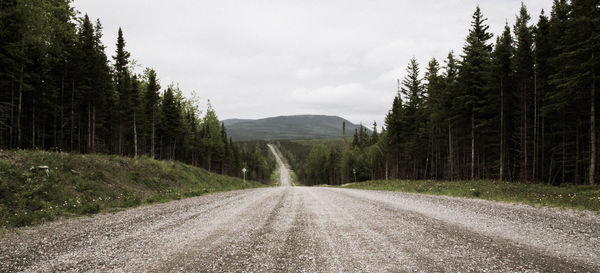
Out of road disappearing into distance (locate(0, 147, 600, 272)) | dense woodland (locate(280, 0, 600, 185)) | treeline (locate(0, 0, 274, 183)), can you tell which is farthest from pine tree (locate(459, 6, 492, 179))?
treeline (locate(0, 0, 274, 183))

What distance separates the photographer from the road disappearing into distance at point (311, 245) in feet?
12.1

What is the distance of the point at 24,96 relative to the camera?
2575cm

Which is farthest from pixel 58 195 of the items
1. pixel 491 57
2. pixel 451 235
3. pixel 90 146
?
pixel 491 57

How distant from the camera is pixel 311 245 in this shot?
463cm

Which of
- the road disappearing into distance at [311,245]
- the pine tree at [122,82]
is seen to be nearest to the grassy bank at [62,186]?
the road disappearing into distance at [311,245]

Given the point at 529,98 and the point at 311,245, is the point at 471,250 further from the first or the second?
the point at 529,98

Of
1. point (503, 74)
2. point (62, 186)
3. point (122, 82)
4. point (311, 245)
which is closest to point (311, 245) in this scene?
point (311, 245)

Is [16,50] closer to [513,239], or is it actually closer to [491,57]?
[513,239]

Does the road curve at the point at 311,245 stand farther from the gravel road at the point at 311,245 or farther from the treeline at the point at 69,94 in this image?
the treeline at the point at 69,94

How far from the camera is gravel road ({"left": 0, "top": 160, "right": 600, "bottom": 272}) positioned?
3678 mm

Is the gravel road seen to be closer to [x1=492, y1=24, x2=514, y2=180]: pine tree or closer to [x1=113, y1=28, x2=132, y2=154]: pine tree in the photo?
[x1=492, y1=24, x2=514, y2=180]: pine tree

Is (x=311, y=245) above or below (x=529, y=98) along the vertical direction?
below

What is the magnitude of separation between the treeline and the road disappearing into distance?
15.1 metres

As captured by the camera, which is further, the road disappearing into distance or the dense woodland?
the dense woodland
